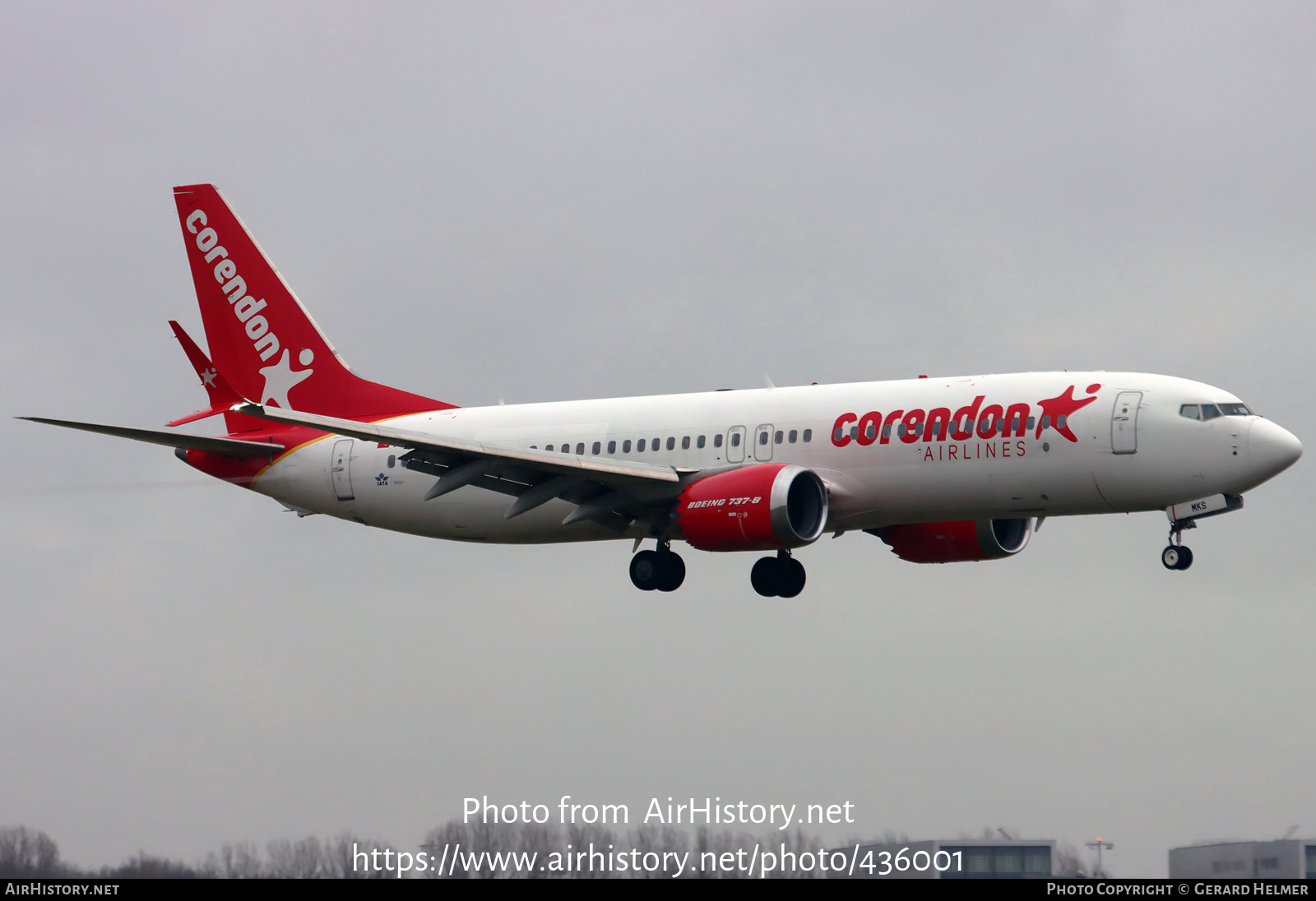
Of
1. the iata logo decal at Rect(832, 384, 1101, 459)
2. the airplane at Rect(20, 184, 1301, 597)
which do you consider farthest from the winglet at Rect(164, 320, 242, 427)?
the iata logo decal at Rect(832, 384, 1101, 459)

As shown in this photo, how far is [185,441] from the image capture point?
53906mm

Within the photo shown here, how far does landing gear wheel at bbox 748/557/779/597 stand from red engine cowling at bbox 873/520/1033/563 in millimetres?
3437

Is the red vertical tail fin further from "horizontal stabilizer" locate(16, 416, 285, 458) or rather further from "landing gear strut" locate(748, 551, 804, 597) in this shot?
"landing gear strut" locate(748, 551, 804, 597)

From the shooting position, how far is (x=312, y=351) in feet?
197

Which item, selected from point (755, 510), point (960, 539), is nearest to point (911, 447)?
point (755, 510)

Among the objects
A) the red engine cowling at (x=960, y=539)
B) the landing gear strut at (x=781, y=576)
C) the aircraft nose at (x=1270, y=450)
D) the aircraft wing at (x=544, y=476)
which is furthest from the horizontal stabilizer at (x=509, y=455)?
the aircraft nose at (x=1270, y=450)

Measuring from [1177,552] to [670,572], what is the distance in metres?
13.8

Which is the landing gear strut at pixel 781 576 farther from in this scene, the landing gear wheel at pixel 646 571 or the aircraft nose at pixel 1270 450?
the aircraft nose at pixel 1270 450

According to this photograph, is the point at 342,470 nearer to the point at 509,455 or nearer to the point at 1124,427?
the point at 509,455

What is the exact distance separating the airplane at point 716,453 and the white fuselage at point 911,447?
54mm

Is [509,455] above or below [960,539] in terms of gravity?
below
